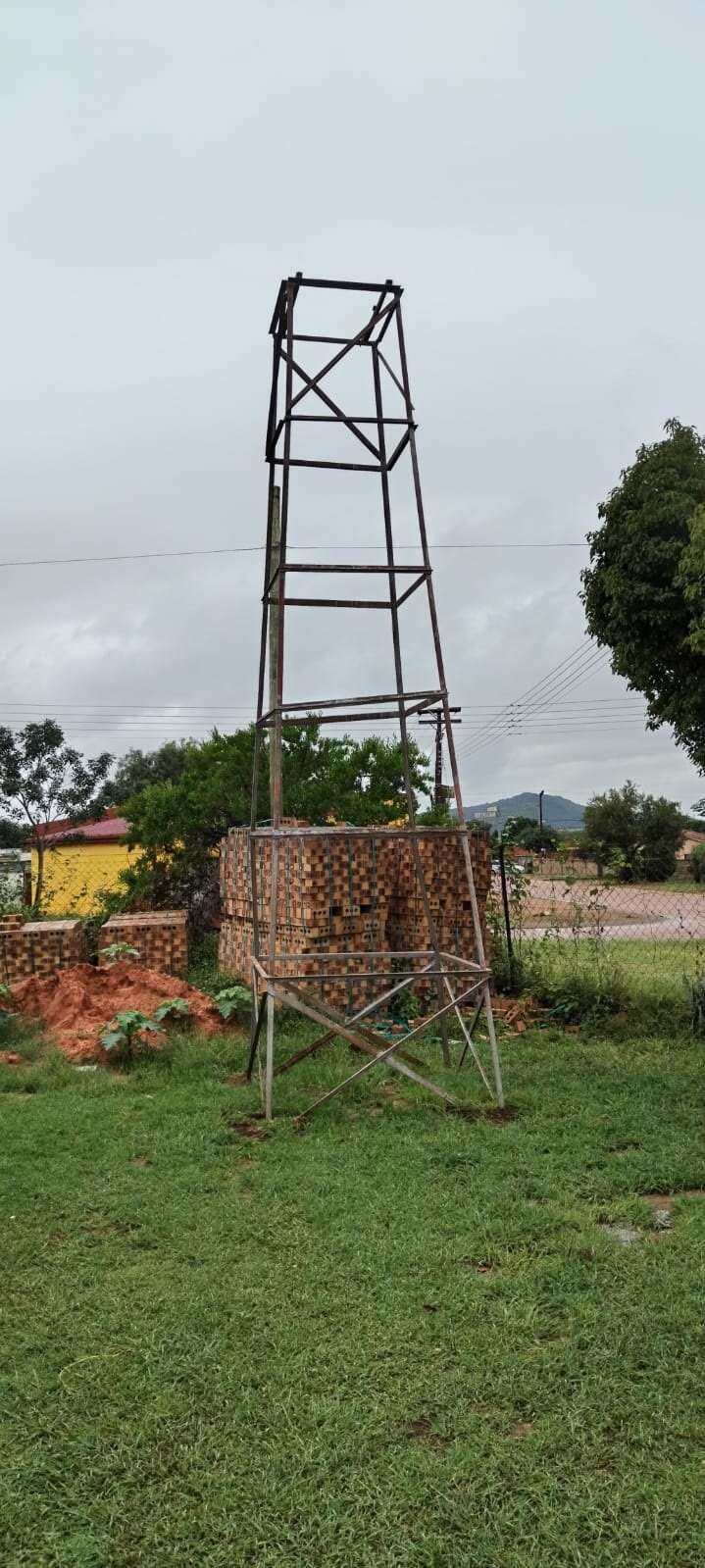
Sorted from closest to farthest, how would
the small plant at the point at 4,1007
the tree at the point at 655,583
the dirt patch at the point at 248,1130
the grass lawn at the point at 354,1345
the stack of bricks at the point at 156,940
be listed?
the grass lawn at the point at 354,1345
the dirt patch at the point at 248,1130
the small plant at the point at 4,1007
the stack of bricks at the point at 156,940
the tree at the point at 655,583

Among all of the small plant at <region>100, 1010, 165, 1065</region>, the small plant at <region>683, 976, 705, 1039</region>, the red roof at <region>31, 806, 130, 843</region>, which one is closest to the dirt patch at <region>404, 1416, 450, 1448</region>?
the small plant at <region>100, 1010, 165, 1065</region>

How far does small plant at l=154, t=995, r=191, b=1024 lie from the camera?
326 inches

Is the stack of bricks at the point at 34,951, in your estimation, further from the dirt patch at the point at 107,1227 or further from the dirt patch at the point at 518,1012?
the dirt patch at the point at 107,1227

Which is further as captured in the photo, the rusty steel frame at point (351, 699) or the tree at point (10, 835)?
the tree at point (10, 835)

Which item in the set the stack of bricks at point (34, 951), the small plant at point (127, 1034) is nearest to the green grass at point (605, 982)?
the small plant at point (127, 1034)

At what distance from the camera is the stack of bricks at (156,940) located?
10656 millimetres

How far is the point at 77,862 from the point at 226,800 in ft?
56.6

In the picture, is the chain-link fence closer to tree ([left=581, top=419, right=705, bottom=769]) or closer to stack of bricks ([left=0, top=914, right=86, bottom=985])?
tree ([left=581, top=419, right=705, bottom=769])

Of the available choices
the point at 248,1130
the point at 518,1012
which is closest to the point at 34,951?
the point at 518,1012

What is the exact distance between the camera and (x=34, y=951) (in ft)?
33.9

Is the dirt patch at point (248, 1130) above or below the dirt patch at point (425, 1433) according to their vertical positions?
above

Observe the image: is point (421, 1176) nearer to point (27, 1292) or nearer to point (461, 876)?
point (27, 1292)

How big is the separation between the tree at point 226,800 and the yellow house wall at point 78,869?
3.61m

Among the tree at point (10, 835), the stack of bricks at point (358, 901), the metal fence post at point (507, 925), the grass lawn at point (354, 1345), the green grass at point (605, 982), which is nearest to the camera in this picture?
the grass lawn at point (354, 1345)
